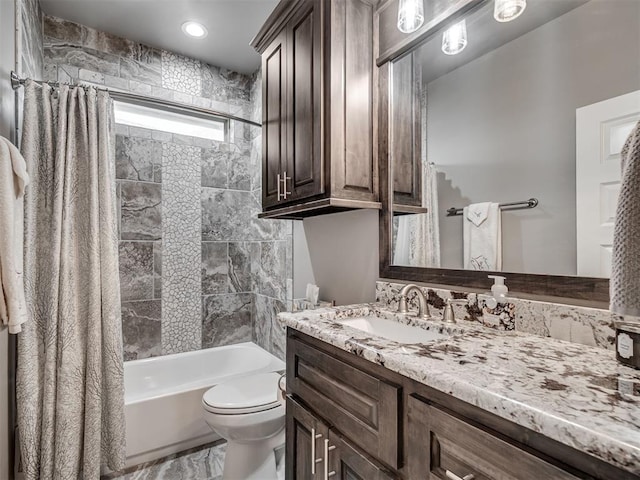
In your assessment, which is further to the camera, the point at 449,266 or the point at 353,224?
the point at 353,224

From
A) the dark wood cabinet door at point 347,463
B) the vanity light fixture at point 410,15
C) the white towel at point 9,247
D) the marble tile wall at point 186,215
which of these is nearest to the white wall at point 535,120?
the vanity light fixture at point 410,15

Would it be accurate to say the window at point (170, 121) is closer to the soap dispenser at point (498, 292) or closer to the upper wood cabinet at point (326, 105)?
the upper wood cabinet at point (326, 105)

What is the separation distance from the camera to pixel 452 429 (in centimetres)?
62

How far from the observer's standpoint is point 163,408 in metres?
1.97

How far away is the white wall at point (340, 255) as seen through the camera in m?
1.62

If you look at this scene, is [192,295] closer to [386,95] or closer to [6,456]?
[6,456]

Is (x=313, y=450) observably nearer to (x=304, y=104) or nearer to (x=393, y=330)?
(x=393, y=330)

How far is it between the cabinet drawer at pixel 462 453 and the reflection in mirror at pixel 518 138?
0.59 metres

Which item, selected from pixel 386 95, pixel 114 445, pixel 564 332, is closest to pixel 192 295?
pixel 114 445

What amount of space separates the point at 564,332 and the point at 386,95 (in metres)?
1.15

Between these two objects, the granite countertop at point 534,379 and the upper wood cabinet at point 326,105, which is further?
the upper wood cabinet at point 326,105

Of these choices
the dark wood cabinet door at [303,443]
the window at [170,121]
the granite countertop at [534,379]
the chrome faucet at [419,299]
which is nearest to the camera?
the granite countertop at [534,379]

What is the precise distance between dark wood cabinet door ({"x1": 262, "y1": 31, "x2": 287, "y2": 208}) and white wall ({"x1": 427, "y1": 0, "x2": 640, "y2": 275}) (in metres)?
0.83

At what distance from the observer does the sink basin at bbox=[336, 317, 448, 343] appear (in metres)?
1.12
